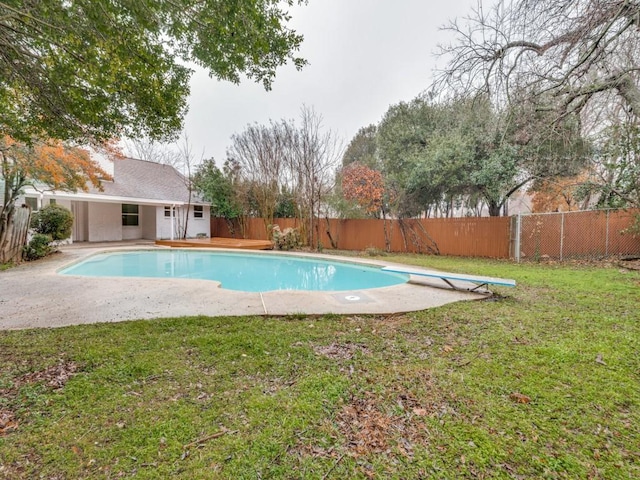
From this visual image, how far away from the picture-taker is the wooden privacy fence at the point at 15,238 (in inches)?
339

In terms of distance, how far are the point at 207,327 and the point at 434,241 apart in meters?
10.5

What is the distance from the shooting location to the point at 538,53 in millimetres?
4652

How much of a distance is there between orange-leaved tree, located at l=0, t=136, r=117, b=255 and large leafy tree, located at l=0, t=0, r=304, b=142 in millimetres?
5055

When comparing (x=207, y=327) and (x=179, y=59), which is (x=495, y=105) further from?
(x=207, y=327)

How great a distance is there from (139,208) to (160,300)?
1509 centimetres

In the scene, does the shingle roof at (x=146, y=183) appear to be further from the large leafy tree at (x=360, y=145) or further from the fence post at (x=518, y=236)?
the fence post at (x=518, y=236)

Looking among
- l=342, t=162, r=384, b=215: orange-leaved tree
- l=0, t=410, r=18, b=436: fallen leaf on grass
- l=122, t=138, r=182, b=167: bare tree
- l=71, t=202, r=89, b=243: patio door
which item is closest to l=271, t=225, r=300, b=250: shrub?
l=342, t=162, r=384, b=215: orange-leaved tree

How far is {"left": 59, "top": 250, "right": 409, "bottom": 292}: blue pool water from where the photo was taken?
7.86 m

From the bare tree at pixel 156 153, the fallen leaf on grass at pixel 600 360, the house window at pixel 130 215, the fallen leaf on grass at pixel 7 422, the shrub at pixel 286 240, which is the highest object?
the bare tree at pixel 156 153

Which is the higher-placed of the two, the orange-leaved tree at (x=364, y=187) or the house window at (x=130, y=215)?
the orange-leaved tree at (x=364, y=187)

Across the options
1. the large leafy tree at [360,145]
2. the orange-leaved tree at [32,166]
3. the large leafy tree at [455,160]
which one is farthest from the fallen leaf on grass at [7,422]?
the large leafy tree at [360,145]

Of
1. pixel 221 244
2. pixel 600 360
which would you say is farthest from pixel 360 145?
pixel 600 360

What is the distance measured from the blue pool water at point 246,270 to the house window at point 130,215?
5512mm

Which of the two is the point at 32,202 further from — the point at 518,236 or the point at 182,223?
the point at 518,236
